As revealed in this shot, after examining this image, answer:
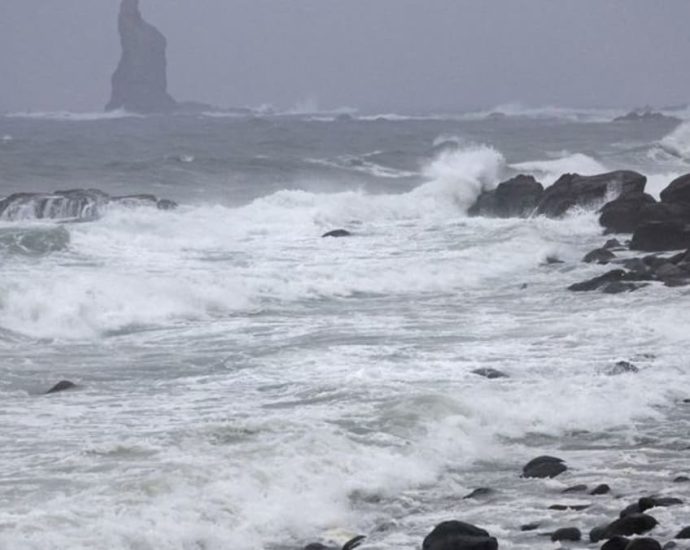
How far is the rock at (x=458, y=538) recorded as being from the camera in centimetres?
874

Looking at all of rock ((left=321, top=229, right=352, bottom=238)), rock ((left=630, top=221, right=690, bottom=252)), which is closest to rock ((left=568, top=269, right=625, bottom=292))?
rock ((left=630, top=221, right=690, bottom=252))

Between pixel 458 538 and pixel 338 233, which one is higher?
pixel 458 538

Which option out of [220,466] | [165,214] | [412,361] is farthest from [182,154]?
[220,466]

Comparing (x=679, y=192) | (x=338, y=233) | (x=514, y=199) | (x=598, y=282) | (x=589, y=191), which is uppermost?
(x=679, y=192)

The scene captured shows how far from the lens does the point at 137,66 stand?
407ft

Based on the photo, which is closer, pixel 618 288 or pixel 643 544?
pixel 643 544

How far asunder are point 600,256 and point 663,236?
150cm

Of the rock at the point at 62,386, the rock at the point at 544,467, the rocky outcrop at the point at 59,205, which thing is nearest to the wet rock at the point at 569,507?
the rock at the point at 544,467

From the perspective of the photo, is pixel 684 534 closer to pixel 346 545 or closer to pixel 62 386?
pixel 346 545

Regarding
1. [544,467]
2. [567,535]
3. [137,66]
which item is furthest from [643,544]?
[137,66]

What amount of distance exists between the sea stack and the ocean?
9203 cm

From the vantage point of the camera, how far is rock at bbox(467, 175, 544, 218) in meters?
33.7

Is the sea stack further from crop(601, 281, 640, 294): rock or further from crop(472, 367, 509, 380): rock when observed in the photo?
crop(472, 367, 509, 380): rock

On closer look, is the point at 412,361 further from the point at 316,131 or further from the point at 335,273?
the point at 316,131
